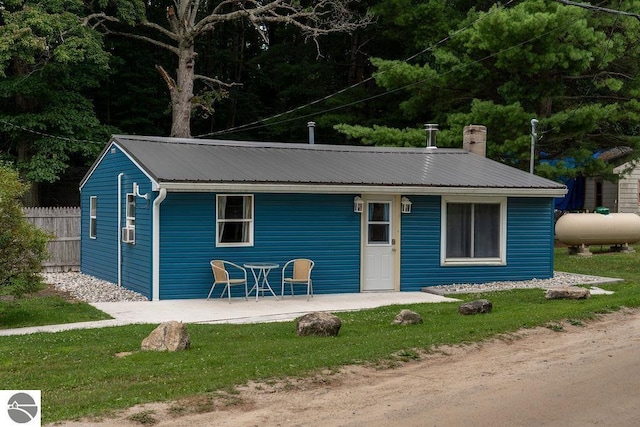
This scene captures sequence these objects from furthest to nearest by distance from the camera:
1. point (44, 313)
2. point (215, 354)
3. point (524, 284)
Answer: point (524, 284)
point (44, 313)
point (215, 354)

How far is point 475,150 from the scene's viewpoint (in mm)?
21594

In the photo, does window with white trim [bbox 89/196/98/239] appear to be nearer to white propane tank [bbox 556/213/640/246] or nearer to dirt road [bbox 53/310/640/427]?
dirt road [bbox 53/310/640/427]

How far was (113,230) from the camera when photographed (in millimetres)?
17641

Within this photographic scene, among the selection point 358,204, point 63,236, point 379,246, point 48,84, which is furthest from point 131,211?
point 48,84

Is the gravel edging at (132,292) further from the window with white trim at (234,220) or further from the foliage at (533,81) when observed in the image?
the foliage at (533,81)

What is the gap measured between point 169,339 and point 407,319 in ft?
12.6

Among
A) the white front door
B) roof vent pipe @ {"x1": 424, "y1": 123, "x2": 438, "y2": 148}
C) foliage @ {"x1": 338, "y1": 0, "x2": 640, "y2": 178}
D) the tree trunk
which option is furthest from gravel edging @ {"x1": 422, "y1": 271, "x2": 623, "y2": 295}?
the tree trunk

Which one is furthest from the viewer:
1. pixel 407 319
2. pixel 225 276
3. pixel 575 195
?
pixel 575 195

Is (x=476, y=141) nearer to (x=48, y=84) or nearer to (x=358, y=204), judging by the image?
(x=358, y=204)

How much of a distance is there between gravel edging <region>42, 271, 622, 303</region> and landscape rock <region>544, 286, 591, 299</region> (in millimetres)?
1843

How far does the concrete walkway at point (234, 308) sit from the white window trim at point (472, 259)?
1274 mm

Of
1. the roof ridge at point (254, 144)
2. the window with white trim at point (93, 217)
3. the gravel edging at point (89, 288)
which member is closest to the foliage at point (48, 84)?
the window with white trim at point (93, 217)

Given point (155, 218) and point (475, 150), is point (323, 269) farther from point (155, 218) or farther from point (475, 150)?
point (475, 150)

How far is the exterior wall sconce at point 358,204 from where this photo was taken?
1639cm
